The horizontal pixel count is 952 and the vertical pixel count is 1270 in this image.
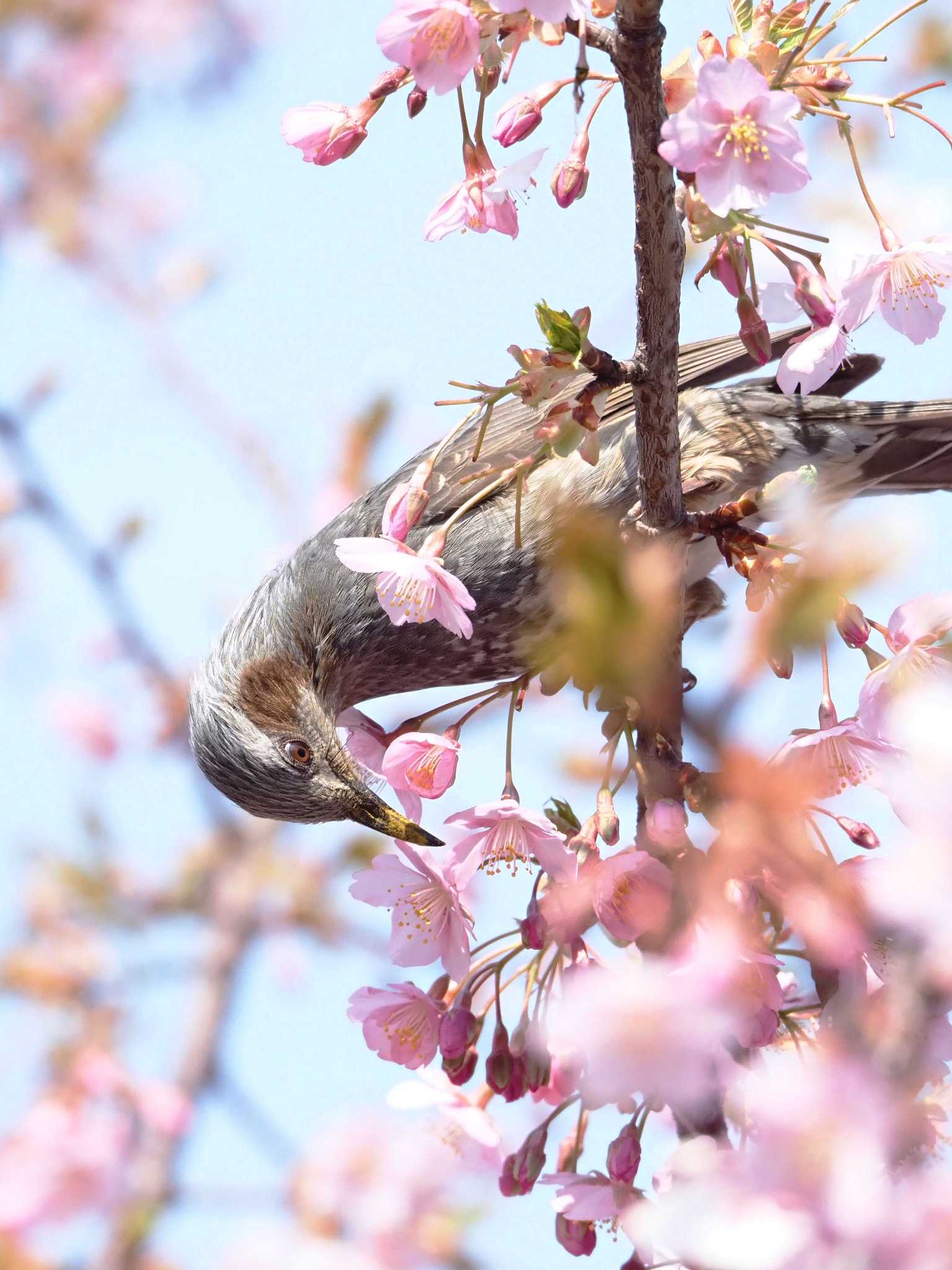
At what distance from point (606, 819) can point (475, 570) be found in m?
1.35

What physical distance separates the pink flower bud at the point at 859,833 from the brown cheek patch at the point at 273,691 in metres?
1.73

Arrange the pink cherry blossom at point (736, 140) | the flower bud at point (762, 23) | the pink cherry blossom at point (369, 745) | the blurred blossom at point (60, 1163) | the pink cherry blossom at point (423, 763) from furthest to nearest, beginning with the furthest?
1. the blurred blossom at point (60, 1163)
2. the pink cherry blossom at point (369, 745)
3. the pink cherry blossom at point (423, 763)
4. the flower bud at point (762, 23)
5. the pink cherry blossom at point (736, 140)

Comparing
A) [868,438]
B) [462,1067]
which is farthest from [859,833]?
[868,438]

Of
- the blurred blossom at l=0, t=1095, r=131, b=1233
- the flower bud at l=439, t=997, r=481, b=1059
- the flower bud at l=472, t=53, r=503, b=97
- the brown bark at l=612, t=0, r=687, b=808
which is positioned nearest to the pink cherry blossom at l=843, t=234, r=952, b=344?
the brown bark at l=612, t=0, r=687, b=808

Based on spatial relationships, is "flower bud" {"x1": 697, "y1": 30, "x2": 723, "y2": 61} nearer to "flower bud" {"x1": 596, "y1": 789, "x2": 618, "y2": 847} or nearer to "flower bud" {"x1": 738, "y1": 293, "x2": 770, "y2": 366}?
"flower bud" {"x1": 738, "y1": 293, "x2": 770, "y2": 366}

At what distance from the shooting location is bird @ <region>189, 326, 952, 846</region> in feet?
10.3

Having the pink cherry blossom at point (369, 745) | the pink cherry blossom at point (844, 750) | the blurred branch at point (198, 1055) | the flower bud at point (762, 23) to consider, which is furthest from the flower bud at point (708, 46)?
the blurred branch at point (198, 1055)

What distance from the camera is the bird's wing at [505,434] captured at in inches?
124

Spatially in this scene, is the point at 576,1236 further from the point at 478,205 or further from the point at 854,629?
the point at 478,205

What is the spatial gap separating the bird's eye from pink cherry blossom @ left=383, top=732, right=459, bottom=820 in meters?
0.98

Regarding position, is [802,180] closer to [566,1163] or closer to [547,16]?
[547,16]

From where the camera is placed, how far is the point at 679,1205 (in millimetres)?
1246

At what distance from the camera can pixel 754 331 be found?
1.91 m

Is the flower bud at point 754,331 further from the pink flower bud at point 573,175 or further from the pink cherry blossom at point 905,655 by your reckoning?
the pink cherry blossom at point 905,655
